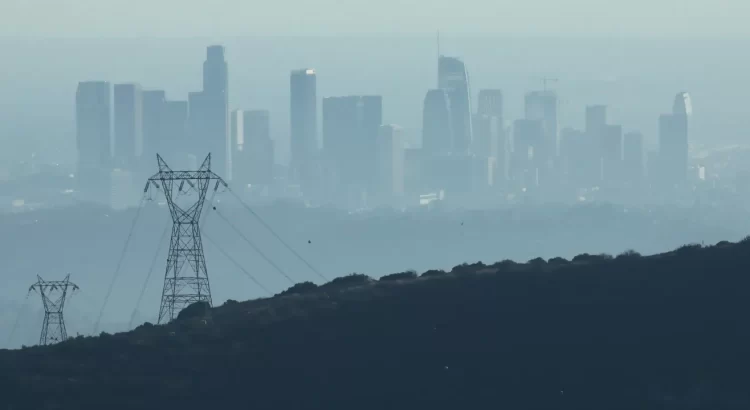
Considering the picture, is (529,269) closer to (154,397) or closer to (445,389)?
(445,389)

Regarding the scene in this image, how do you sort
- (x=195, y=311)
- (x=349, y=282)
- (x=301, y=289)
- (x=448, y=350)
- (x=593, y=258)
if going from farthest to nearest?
(x=301, y=289), (x=349, y=282), (x=593, y=258), (x=195, y=311), (x=448, y=350)

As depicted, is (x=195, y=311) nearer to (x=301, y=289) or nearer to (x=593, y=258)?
(x=301, y=289)

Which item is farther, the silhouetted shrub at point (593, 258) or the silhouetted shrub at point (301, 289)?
the silhouetted shrub at point (301, 289)

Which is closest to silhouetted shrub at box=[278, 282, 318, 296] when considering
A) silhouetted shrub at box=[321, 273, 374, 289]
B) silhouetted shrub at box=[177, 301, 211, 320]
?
silhouetted shrub at box=[321, 273, 374, 289]

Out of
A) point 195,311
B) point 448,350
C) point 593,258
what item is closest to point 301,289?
point 195,311

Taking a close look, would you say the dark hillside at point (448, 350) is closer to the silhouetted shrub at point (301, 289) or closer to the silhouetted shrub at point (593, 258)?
the silhouetted shrub at point (593, 258)

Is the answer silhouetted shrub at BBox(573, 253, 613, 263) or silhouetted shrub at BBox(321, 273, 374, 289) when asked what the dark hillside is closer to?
silhouetted shrub at BBox(573, 253, 613, 263)

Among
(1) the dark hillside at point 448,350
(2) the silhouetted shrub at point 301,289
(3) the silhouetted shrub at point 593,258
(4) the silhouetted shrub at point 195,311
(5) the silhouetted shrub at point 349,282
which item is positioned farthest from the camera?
(2) the silhouetted shrub at point 301,289

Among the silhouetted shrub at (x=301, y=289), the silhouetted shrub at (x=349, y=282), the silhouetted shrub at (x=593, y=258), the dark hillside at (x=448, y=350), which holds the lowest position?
the dark hillside at (x=448, y=350)

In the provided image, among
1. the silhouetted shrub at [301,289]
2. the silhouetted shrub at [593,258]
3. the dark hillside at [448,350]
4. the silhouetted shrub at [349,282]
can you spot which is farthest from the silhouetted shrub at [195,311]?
the silhouetted shrub at [593,258]
